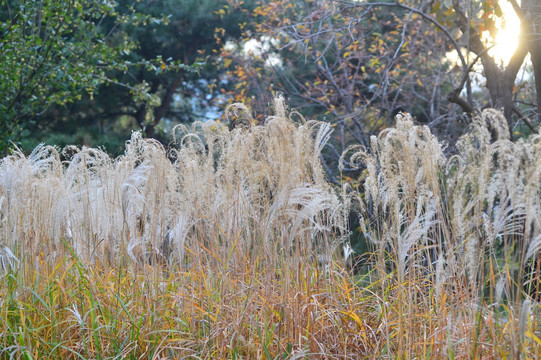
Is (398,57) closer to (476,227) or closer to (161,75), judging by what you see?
(161,75)

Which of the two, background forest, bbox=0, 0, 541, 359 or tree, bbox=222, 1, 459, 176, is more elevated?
tree, bbox=222, 1, 459, 176

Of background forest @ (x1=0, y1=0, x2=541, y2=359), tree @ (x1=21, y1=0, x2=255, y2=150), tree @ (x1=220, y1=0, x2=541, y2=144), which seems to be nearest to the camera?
background forest @ (x1=0, y1=0, x2=541, y2=359)

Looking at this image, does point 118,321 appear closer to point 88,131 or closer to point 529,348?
point 529,348

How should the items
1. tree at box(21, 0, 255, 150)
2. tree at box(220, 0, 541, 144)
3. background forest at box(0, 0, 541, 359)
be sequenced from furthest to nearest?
tree at box(21, 0, 255, 150) < tree at box(220, 0, 541, 144) < background forest at box(0, 0, 541, 359)

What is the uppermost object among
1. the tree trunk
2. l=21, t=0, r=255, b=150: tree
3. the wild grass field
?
l=21, t=0, r=255, b=150: tree

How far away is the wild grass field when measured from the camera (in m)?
2.51

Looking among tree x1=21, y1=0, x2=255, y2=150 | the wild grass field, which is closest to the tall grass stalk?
the wild grass field

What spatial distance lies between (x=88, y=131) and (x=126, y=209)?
8856mm

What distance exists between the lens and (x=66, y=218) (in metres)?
3.80

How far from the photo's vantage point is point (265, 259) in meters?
3.14

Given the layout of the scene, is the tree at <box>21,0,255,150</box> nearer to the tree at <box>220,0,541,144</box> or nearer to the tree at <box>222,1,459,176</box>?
the tree at <box>220,0,541,144</box>

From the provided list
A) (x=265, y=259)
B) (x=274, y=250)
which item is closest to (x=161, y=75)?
(x=265, y=259)

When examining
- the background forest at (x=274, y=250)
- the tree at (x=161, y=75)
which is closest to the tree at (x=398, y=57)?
the background forest at (x=274, y=250)

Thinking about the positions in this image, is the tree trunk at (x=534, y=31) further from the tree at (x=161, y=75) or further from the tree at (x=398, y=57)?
the tree at (x=161, y=75)
